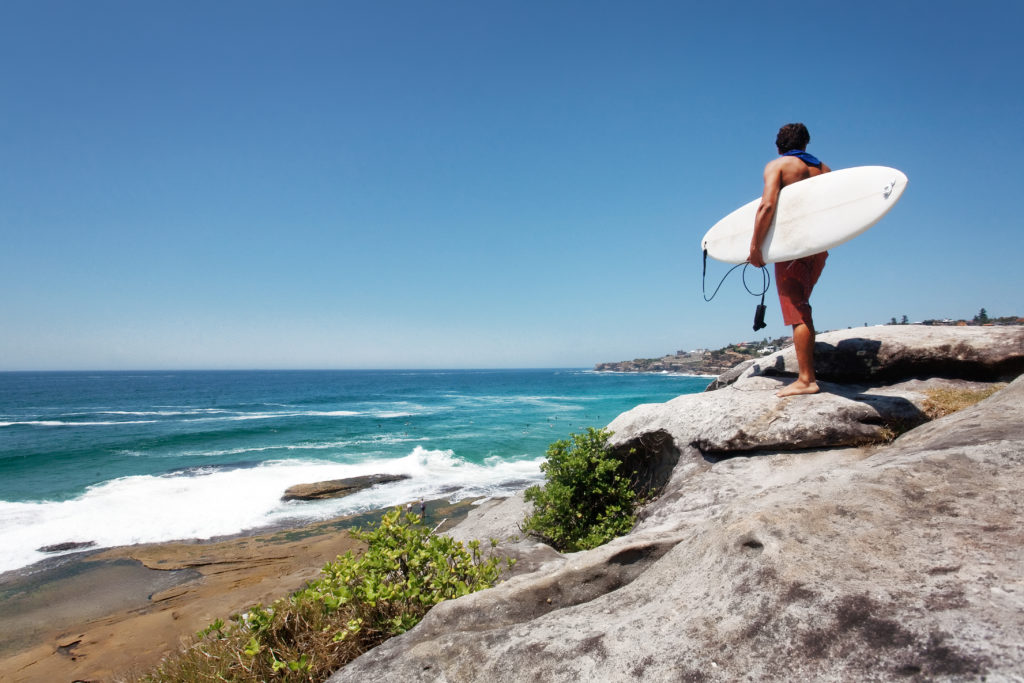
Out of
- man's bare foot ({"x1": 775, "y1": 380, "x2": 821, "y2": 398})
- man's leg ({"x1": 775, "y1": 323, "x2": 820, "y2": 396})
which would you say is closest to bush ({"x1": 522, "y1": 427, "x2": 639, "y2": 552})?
man's bare foot ({"x1": 775, "y1": 380, "x2": 821, "y2": 398})

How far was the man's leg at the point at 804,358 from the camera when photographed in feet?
19.6

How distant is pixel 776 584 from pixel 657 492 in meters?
4.27

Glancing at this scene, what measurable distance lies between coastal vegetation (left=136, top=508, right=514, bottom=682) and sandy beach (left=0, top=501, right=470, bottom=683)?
5.43 m

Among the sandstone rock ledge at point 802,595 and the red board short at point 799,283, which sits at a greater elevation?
the red board short at point 799,283

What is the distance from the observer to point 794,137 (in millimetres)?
5918

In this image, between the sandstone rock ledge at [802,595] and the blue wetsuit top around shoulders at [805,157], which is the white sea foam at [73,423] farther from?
the blue wetsuit top around shoulders at [805,157]

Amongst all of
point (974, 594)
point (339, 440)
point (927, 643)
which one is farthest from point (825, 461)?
point (339, 440)

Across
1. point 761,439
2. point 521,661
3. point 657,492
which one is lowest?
point 657,492

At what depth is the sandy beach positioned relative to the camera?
8.05m

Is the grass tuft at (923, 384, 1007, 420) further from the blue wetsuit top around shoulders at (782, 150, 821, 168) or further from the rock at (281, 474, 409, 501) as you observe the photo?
the rock at (281, 474, 409, 501)

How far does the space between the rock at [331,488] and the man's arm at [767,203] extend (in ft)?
54.6

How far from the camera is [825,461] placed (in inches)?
197

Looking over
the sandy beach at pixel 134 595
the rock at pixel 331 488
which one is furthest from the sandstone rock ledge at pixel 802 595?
the rock at pixel 331 488

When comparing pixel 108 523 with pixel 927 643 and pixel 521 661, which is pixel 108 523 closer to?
pixel 521 661
